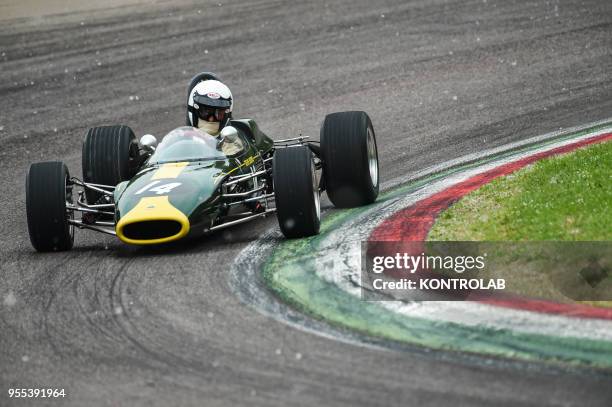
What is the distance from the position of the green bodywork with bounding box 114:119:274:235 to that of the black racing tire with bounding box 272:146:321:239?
636 mm

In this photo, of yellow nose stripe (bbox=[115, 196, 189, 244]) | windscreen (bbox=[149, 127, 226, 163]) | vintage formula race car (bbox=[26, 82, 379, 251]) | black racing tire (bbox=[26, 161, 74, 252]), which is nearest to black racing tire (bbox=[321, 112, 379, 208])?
vintage formula race car (bbox=[26, 82, 379, 251])

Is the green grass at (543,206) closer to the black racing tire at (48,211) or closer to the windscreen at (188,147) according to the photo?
the windscreen at (188,147)

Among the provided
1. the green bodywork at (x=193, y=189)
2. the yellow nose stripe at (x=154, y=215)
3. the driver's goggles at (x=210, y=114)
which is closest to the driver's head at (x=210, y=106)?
the driver's goggles at (x=210, y=114)

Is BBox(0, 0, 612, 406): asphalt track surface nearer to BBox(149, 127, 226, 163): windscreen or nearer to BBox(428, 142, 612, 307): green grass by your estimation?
BBox(149, 127, 226, 163): windscreen

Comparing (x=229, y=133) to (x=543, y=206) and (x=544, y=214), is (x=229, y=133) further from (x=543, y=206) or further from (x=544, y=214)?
(x=544, y=214)

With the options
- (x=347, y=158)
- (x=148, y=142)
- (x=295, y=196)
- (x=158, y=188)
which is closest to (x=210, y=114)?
(x=148, y=142)

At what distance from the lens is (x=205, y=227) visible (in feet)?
34.3

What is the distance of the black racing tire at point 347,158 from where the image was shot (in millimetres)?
11602

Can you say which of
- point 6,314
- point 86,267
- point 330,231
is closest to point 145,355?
point 6,314

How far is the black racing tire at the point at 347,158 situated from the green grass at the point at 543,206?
115 centimetres

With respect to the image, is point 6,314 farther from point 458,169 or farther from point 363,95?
point 363,95

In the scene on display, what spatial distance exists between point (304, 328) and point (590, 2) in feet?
54.8

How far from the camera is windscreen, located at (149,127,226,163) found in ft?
37.3

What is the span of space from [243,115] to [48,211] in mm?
7277
